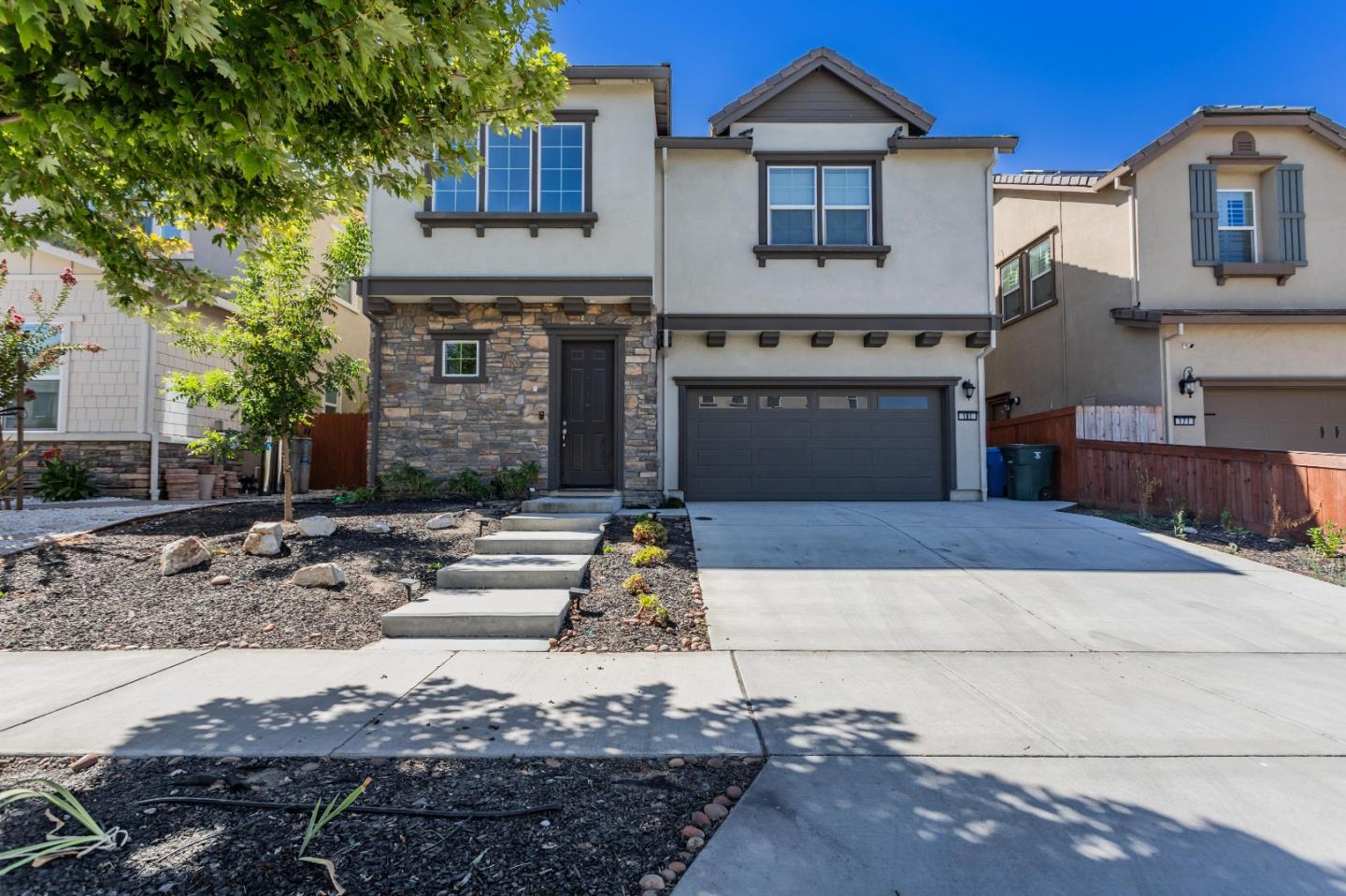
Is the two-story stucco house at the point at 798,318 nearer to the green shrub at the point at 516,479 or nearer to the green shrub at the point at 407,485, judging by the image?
the green shrub at the point at 516,479

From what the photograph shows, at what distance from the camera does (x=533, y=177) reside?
9797 millimetres

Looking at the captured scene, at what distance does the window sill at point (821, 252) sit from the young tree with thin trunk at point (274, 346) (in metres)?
6.14

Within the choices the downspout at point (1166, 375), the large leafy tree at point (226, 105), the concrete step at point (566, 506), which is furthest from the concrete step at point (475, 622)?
the downspout at point (1166, 375)

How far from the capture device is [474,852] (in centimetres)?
215

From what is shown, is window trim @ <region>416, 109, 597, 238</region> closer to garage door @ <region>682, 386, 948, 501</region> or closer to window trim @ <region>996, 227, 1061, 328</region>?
garage door @ <region>682, 386, 948, 501</region>

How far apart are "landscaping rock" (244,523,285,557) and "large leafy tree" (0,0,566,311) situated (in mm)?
2591

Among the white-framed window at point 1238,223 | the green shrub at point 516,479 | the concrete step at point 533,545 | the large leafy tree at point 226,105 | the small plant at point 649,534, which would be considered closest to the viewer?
the large leafy tree at point 226,105

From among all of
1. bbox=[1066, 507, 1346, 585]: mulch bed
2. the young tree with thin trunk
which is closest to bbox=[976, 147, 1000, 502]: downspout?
bbox=[1066, 507, 1346, 585]: mulch bed

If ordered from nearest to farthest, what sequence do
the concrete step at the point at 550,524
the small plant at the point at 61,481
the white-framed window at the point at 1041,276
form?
the concrete step at the point at 550,524, the small plant at the point at 61,481, the white-framed window at the point at 1041,276

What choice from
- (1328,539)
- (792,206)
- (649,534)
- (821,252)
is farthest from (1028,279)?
(649,534)

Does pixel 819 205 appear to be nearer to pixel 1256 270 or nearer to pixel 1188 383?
pixel 1188 383

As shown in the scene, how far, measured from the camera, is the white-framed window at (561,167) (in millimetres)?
9797

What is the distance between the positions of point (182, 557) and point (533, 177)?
688 cm

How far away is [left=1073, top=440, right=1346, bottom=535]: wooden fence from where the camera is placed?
7066 millimetres
